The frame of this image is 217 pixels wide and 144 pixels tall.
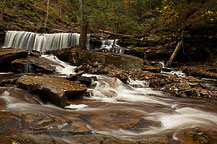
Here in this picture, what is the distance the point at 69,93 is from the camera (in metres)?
4.71

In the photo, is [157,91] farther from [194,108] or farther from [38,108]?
[38,108]

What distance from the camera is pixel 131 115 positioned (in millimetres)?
3900

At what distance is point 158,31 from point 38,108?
48.3ft

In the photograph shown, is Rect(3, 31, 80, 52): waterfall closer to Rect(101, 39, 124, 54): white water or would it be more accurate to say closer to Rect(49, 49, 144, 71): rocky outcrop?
Rect(101, 39, 124, 54): white water

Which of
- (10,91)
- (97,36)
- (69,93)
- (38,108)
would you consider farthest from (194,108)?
(97,36)

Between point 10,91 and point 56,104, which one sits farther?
point 10,91

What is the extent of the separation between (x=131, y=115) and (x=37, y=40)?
1207cm

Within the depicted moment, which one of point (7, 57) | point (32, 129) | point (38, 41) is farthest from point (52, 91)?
point (38, 41)

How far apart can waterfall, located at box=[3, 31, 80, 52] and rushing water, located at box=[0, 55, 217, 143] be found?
29.4 feet

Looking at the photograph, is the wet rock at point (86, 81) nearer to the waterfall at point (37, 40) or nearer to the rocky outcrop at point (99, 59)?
the rocky outcrop at point (99, 59)

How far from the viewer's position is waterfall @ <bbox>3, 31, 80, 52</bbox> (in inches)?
496

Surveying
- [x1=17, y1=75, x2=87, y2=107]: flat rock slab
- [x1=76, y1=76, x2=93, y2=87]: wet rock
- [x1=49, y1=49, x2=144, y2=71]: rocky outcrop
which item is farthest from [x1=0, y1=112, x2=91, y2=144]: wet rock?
[x1=49, y1=49, x2=144, y2=71]: rocky outcrop

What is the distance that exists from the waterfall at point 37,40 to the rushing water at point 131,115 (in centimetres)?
895

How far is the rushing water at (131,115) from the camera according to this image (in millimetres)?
2688
